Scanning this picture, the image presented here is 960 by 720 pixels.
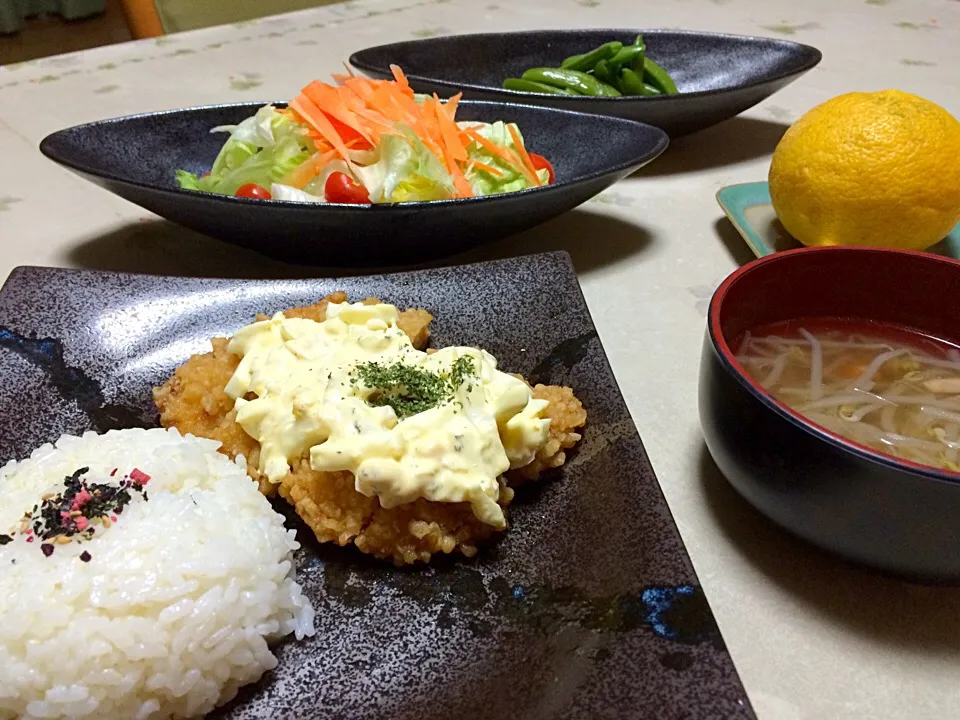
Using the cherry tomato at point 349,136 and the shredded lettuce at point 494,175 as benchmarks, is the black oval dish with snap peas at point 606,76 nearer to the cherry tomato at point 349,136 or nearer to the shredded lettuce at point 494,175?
the shredded lettuce at point 494,175

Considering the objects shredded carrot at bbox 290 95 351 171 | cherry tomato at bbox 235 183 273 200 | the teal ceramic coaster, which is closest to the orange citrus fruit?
the teal ceramic coaster

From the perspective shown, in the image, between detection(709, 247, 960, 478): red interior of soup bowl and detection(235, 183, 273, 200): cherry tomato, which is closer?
detection(709, 247, 960, 478): red interior of soup bowl

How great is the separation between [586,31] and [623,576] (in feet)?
8.41

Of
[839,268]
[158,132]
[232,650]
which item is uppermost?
[158,132]

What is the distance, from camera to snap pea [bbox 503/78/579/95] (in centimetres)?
265

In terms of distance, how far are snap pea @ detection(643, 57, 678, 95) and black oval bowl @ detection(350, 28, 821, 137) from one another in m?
0.07

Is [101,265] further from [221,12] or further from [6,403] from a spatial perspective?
[221,12]

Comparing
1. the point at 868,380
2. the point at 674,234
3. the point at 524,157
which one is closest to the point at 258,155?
Result: the point at 524,157

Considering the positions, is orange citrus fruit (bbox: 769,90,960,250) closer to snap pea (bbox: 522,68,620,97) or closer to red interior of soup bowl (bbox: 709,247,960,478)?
red interior of soup bowl (bbox: 709,247,960,478)

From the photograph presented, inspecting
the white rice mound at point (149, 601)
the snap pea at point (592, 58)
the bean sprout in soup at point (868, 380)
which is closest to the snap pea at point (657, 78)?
the snap pea at point (592, 58)

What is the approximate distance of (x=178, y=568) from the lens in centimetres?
106

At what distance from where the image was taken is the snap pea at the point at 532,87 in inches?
104

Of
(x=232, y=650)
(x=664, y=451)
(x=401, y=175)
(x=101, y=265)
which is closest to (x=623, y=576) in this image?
(x=664, y=451)

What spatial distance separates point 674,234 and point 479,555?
1258 millimetres
